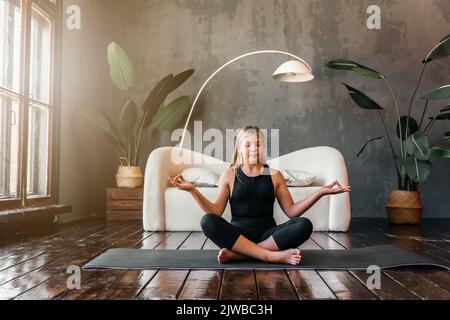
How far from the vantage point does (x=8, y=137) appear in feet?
10.4

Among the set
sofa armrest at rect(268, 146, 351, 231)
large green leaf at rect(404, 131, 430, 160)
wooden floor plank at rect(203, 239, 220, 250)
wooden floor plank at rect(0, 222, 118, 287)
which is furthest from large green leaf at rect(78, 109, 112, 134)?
large green leaf at rect(404, 131, 430, 160)

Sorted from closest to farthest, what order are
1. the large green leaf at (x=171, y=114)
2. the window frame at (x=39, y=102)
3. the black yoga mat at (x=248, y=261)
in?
1. the black yoga mat at (x=248, y=261)
2. the window frame at (x=39, y=102)
3. the large green leaf at (x=171, y=114)

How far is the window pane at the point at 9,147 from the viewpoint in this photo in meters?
3.09

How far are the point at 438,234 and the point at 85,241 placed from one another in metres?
→ 2.52

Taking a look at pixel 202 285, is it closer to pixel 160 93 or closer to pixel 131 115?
pixel 131 115

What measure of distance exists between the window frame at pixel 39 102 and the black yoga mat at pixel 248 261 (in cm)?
132

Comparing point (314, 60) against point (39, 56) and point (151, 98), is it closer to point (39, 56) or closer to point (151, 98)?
point (151, 98)

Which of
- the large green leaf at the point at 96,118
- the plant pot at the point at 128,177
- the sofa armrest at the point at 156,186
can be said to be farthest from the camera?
the plant pot at the point at 128,177

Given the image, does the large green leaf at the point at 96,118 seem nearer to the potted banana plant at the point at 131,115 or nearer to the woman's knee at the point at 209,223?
the potted banana plant at the point at 131,115

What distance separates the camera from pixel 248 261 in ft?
7.00

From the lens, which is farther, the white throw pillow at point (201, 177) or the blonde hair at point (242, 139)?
the white throw pillow at point (201, 177)

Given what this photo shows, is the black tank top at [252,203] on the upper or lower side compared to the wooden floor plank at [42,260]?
upper

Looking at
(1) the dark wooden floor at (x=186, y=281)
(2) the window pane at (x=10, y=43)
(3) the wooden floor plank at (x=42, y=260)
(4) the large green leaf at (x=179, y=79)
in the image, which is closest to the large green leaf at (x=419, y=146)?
(1) the dark wooden floor at (x=186, y=281)

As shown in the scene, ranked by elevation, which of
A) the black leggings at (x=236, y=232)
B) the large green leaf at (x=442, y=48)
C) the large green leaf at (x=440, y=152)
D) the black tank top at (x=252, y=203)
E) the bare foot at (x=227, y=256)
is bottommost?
the bare foot at (x=227, y=256)
